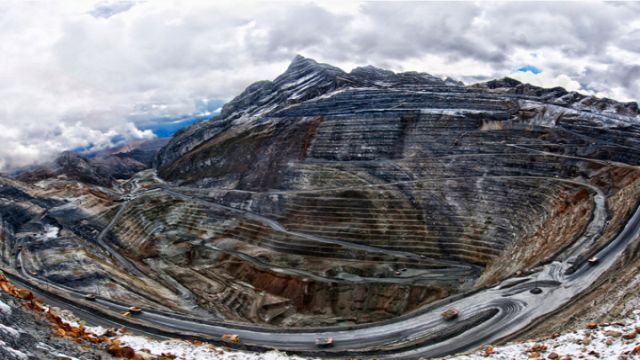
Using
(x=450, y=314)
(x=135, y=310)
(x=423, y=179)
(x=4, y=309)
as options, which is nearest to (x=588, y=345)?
(x=450, y=314)

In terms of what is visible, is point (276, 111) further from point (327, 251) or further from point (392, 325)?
point (392, 325)

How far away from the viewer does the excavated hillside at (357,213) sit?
2515 inches

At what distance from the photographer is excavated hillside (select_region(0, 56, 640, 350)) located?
63875 millimetres

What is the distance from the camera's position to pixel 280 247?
267 feet

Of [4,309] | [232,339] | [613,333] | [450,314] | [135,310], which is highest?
[613,333]

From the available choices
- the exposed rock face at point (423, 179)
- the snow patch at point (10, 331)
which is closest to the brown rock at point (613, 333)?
the snow patch at point (10, 331)

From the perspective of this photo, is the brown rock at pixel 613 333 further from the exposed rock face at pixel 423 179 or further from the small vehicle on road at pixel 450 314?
the exposed rock face at pixel 423 179

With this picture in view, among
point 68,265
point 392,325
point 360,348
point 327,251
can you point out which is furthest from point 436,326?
point 68,265

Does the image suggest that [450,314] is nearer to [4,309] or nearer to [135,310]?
[4,309]

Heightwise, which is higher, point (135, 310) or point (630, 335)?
point (630, 335)

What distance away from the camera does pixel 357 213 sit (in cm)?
8525

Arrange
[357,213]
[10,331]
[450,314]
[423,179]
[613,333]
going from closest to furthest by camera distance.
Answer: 1. [10,331]
2. [613,333]
3. [450,314]
4. [357,213]
5. [423,179]

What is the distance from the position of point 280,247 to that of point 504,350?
59.7 m

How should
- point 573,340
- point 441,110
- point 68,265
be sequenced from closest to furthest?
1. point 573,340
2. point 68,265
3. point 441,110
